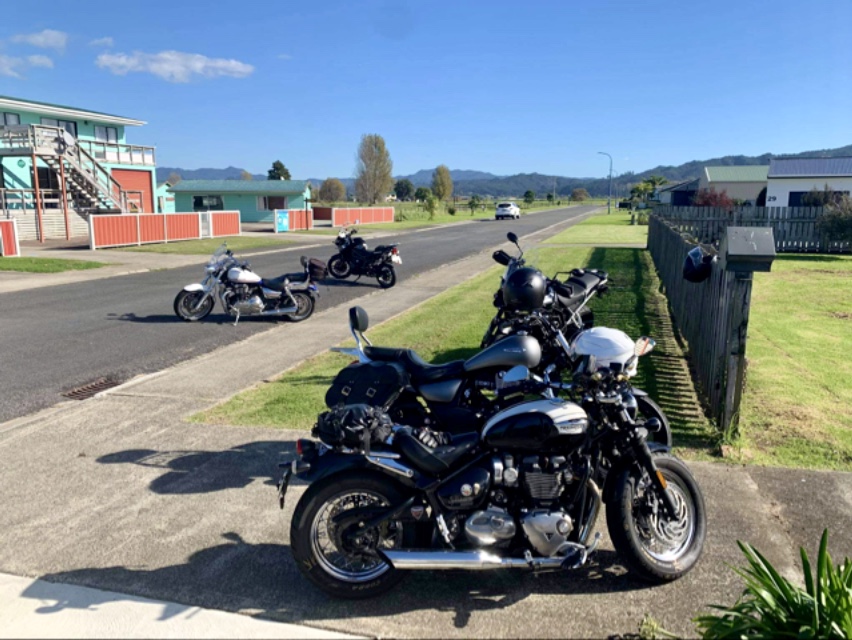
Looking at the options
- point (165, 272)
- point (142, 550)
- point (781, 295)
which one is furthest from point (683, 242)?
point (165, 272)

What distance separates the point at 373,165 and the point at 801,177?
56.8m

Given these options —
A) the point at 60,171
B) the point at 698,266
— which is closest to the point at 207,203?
the point at 60,171

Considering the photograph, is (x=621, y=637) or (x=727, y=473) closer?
(x=621, y=637)

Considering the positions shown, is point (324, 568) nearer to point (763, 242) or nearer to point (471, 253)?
point (763, 242)

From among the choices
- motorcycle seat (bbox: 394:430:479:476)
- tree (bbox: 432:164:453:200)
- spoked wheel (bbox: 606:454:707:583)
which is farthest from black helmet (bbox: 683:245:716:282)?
tree (bbox: 432:164:453:200)

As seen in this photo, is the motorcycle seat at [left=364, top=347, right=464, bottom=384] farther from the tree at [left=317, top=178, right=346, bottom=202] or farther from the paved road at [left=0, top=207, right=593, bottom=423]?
the tree at [left=317, top=178, right=346, bottom=202]

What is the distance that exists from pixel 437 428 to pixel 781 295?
37.9 ft

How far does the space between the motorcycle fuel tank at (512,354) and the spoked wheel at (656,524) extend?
901 millimetres

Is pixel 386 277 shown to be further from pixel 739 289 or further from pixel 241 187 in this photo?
pixel 241 187

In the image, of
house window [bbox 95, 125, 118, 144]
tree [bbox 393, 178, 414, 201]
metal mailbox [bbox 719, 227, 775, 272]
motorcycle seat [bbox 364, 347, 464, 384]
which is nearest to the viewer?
motorcycle seat [bbox 364, 347, 464, 384]

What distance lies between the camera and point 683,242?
10.1 m

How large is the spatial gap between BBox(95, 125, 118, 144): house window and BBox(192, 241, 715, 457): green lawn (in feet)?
117

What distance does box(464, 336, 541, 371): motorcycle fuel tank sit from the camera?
4.25m

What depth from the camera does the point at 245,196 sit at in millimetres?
54250
